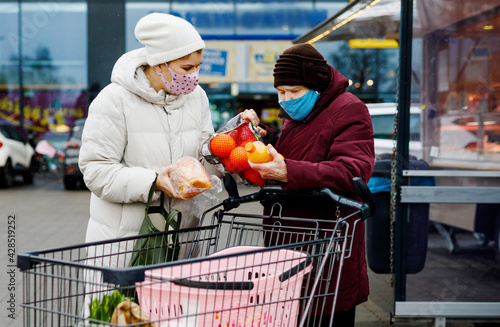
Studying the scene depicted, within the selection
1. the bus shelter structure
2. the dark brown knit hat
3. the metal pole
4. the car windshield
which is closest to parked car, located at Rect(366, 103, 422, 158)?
the car windshield

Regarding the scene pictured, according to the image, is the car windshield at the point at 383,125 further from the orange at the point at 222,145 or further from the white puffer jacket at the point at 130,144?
the orange at the point at 222,145

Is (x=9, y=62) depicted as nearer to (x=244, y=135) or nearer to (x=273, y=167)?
(x=244, y=135)

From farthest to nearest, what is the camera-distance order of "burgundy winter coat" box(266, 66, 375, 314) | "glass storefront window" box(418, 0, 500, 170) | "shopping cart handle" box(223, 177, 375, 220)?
"glass storefront window" box(418, 0, 500, 170) → "burgundy winter coat" box(266, 66, 375, 314) → "shopping cart handle" box(223, 177, 375, 220)

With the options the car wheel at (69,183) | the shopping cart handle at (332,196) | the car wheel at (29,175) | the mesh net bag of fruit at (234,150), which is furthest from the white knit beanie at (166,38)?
the car wheel at (29,175)

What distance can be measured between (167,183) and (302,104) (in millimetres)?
659

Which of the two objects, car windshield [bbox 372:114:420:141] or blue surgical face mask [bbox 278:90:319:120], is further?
car windshield [bbox 372:114:420:141]

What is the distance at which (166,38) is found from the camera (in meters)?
2.47

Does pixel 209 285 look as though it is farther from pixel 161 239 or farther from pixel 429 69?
pixel 429 69

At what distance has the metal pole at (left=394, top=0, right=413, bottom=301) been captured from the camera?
4.26 meters

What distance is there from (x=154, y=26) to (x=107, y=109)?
0.39 metres

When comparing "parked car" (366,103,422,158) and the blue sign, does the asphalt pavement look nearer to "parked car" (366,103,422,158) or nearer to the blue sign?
"parked car" (366,103,422,158)

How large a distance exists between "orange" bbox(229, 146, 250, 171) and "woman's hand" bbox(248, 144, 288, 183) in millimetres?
101

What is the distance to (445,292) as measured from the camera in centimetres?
461

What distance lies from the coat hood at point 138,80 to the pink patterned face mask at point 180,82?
5 cm
